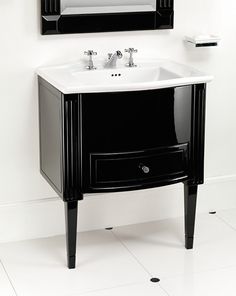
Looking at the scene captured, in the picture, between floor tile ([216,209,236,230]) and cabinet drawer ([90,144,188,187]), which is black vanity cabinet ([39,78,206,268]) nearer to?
cabinet drawer ([90,144,188,187])

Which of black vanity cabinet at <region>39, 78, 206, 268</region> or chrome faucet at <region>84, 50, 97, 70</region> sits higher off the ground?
chrome faucet at <region>84, 50, 97, 70</region>

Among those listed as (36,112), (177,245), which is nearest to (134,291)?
(177,245)

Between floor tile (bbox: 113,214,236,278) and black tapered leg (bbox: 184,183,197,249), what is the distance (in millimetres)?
48

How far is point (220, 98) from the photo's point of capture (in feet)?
11.8

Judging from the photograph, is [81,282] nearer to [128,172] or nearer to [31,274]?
[31,274]

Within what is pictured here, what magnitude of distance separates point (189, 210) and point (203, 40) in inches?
30.3

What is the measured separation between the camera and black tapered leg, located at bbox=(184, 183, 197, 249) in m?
3.25

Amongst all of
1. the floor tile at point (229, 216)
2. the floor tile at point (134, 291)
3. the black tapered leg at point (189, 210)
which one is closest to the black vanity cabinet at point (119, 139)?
the black tapered leg at point (189, 210)

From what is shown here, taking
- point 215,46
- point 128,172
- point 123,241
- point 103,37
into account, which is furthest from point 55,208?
point 215,46

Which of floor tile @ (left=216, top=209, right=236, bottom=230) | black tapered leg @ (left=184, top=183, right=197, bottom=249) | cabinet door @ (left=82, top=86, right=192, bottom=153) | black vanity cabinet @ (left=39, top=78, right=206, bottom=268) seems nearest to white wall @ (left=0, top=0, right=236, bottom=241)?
floor tile @ (left=216, top=209, right=236, bottom=230)

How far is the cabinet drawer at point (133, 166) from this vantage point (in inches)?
117

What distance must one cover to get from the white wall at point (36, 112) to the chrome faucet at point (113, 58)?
76 mm

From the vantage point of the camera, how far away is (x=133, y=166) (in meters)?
3.00

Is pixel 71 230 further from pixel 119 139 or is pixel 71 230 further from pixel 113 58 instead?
pixel 113 58
